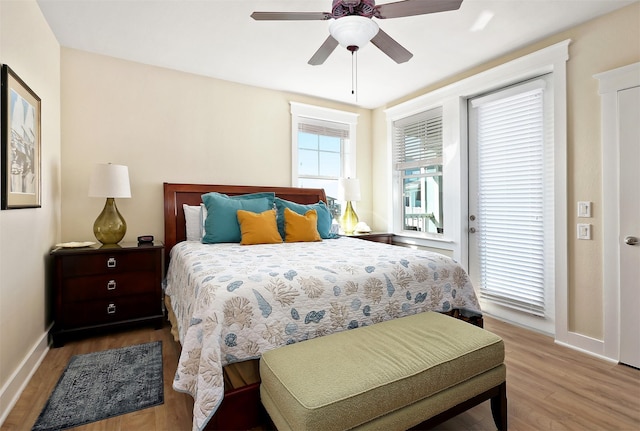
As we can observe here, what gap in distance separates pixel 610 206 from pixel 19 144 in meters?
4.10

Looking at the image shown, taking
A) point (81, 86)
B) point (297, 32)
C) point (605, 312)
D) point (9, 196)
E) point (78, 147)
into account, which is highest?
point (297, 32)

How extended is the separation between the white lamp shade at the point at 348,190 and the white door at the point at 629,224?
2580 millimetres

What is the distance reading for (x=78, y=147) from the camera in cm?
310

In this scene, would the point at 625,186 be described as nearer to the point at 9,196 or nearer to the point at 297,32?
the point at 297,32

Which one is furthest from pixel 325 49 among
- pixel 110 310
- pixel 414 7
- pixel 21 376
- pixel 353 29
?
pixel 21 376

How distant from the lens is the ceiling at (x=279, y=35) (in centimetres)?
238

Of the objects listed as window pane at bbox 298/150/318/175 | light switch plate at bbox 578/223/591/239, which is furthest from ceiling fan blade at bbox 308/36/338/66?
light switch plate at bbox 578/223/591/239

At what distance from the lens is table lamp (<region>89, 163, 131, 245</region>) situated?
Result: 2.84 metres

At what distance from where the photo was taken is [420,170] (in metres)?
4.18

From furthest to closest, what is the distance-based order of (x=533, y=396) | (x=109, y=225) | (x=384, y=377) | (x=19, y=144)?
(x=109, y=225)
(x=19, y=144)
(x=533, y=396)
(x=384, y=377)

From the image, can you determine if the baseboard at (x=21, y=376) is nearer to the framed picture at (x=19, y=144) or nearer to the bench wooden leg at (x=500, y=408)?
the framed picture at (x=19, y=144)

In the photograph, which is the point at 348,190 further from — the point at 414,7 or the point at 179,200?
the point at 414,7

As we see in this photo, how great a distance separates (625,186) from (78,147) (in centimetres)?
461

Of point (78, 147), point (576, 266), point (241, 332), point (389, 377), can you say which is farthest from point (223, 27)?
point (576, 266)
